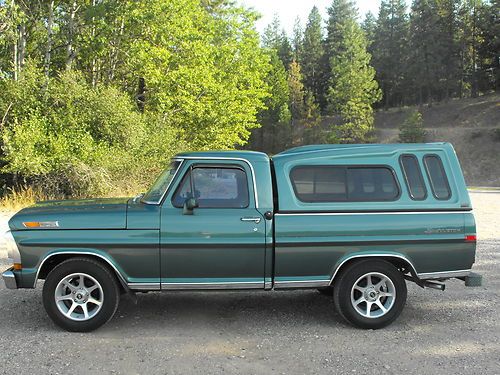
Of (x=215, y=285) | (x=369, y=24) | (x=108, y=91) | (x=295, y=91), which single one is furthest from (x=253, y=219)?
(x=369, y=24)

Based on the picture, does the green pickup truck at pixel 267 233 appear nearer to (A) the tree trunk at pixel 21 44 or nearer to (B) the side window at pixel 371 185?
(B) the side window at pixel 371 185

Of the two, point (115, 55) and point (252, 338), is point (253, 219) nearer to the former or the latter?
point (252, 338)

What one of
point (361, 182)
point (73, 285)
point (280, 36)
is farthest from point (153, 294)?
point (280, 36)

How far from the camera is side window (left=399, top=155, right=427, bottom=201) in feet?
17.3

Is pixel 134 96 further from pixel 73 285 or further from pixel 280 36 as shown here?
pixel 280 36

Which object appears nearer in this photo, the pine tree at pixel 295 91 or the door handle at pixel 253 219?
the door handle at pixel 253 219

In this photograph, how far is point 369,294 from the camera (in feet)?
17.3

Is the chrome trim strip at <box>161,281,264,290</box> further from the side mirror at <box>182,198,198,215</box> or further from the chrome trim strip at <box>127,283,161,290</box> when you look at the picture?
the side mirror at <box>182,198,198,215</box>

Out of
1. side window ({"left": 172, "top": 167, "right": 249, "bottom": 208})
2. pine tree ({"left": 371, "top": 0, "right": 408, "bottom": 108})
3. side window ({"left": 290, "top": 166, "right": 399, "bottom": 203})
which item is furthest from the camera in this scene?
pine tree ({"left": 371, "top": 0, "right": 408, "bottom": 108})

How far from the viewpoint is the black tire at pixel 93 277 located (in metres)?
4.95

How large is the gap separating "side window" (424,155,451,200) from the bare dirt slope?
4625 centimetres

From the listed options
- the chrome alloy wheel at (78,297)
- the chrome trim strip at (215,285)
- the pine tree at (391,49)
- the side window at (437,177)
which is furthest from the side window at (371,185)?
the pine tree at (391,49)

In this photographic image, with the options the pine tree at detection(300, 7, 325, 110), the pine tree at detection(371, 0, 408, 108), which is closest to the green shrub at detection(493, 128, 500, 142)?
the pine tree at detection(371, 0, 408, 108)

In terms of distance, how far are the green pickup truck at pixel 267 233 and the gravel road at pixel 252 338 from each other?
347 millimetres
